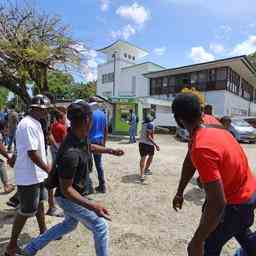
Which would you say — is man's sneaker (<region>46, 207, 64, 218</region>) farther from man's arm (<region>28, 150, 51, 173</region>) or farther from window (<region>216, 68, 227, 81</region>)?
window (<region>216, 68, 227, 81</region>)

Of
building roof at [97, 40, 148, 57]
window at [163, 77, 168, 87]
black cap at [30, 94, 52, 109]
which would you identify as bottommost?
black cap at [30, 94, 52, 109]

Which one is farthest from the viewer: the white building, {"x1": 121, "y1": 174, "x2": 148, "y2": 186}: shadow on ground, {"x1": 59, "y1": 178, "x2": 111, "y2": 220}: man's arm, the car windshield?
the white building

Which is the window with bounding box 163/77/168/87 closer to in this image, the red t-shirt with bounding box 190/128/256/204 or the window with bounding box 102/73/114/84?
the window with bounding box 102/73/114/84

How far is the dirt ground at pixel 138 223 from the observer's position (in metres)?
3.92

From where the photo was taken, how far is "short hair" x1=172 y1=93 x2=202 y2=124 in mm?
2271

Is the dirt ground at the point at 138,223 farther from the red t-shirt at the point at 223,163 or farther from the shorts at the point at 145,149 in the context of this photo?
the red t-shirt at the point at 223,163

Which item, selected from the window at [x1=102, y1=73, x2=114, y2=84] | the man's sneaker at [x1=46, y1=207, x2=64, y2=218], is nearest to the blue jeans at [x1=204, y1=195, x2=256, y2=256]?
the man's sneaker at [x1=46, y1=207, x2=64, y2=218]

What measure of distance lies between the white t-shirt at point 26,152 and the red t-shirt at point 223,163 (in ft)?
6.22

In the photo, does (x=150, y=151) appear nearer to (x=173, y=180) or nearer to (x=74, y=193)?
(x=173, y=180)

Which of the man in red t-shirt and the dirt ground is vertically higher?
the man in red t-shirt

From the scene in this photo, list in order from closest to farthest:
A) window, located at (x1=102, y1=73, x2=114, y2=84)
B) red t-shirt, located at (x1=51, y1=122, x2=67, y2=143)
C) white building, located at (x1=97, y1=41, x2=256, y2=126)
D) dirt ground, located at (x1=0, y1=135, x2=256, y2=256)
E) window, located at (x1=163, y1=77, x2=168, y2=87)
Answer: dirt ground, located at (x1=0, y1=135, x2=256, y2=256)
red t-shirt, located at (x1=51, y1=122, x2=67, y2=143)
white building, located at (x1=97, y1=41, x2=256, y2=126)
window, located at (x1=163, y1=77, x2=168, y2=87)
window, located at (x1=102, y1=73, x2=114, y2=84)

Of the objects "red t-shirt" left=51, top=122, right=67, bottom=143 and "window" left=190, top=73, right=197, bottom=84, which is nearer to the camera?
"red t-shirt" left=51, top=122, right=67, bottom=143

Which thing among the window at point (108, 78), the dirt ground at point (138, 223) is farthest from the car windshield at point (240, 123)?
the window at point (108, 78)

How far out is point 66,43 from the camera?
1577 cm
